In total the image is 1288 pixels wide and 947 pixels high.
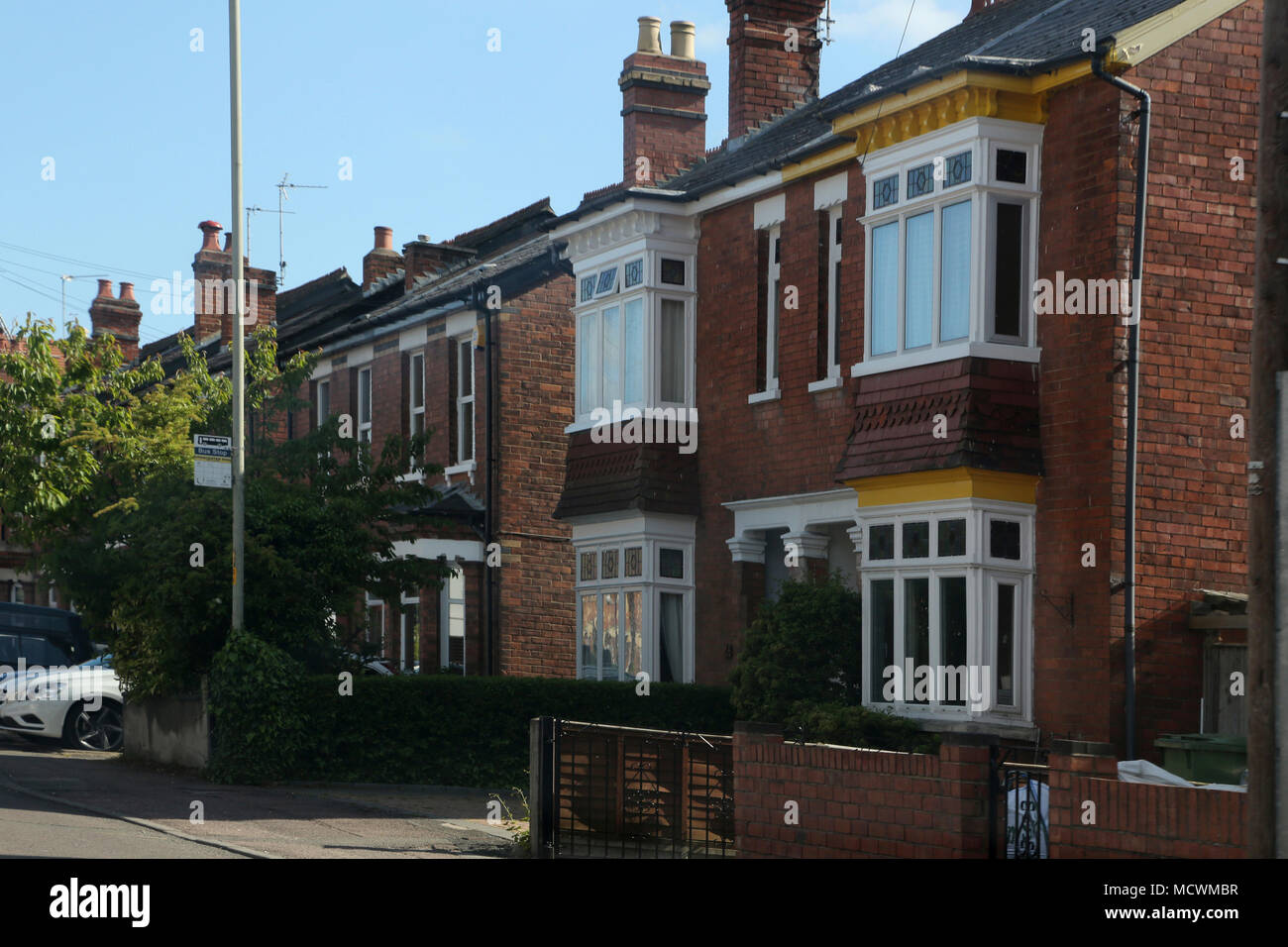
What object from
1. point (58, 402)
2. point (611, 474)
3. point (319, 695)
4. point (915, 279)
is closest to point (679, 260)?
point (611, 474)

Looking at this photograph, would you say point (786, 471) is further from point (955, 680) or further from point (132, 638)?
point (132, 638)

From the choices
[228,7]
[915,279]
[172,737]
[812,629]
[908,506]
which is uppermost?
[228,7]

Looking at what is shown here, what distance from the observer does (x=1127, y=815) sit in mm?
10836

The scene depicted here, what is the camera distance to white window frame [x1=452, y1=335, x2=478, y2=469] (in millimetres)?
28719

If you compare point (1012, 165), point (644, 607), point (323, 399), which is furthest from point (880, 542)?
point (323, 399)

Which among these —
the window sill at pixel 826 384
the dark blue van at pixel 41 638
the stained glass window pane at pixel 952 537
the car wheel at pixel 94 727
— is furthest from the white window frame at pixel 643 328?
the dark blue van at pixel 41 638

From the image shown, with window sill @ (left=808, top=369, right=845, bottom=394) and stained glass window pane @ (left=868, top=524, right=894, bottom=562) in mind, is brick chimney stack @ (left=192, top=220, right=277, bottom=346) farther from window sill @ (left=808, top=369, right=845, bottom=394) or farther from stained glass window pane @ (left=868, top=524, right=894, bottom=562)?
stained glass window pane @ (left=868, top=524, right=894, bottom=562)

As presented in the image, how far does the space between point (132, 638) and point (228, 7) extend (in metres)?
7.63

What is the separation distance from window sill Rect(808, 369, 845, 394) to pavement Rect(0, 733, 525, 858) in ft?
19.2

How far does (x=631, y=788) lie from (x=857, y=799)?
2523 millimetres

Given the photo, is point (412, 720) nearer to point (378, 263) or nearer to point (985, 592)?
point (985, 592)

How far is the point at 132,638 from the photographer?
71.1 feet

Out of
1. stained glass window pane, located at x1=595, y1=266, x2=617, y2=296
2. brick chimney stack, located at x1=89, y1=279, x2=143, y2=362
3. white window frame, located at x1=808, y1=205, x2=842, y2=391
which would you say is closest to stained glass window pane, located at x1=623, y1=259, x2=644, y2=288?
stained glass window pane, located at x1=595, y1=266, x2=617, y2=296
